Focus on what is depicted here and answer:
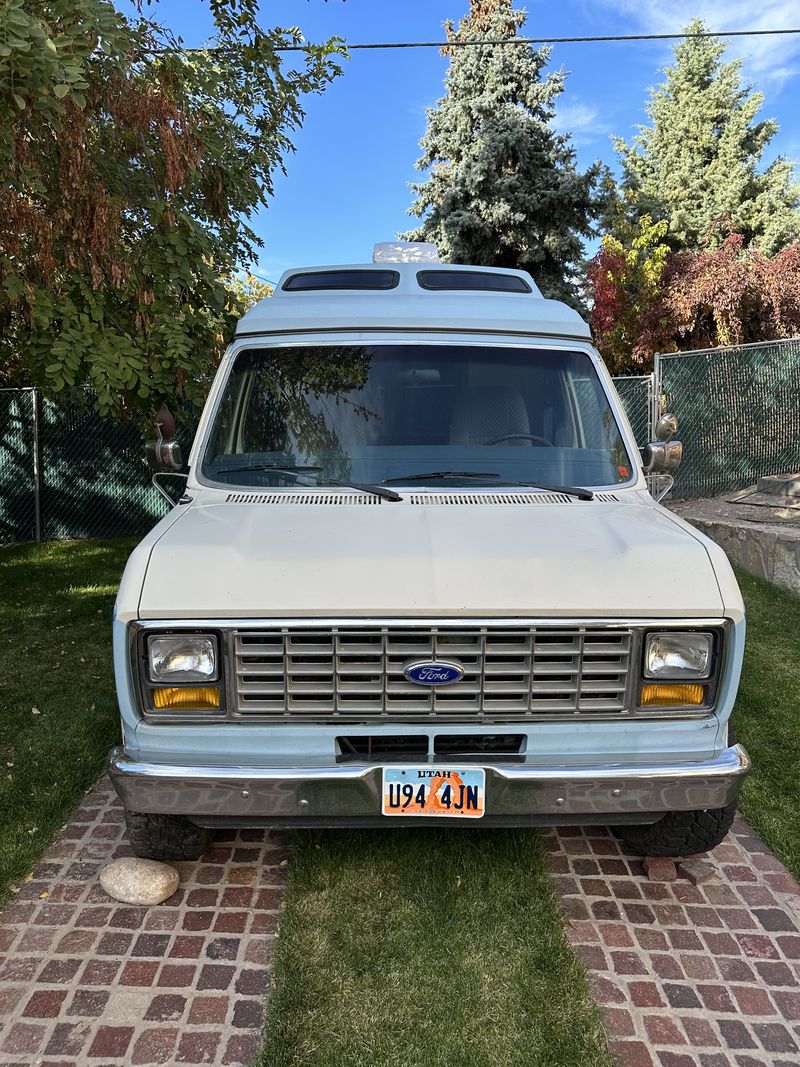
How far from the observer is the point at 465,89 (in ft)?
63.9

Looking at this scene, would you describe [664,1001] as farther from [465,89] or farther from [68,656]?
[465,89]

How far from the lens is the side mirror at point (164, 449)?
3877 millimetres

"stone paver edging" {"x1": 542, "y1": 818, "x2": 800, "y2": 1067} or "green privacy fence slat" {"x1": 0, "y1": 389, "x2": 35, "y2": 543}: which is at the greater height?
"green privacy fence slat" {"x1": 0, "y1": 389, "x2": 35, "y2": 543}

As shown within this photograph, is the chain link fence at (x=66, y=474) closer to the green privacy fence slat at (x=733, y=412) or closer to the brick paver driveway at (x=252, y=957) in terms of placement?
the green privacy fence slat at (x=733, y=412)

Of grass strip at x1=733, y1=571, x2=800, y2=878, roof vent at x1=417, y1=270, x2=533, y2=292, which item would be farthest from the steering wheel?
grass strip at x1=733, y1=571, x2=800, y2=878

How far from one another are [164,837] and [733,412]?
11.0 metres

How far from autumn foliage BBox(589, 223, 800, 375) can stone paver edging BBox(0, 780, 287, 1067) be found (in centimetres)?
1825

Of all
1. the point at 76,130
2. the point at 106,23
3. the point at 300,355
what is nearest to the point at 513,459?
the point at 300,355

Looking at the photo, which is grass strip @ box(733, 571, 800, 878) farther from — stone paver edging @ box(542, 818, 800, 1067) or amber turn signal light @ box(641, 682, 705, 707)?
amber turn signal light @ box(641, 682, 705, 707)

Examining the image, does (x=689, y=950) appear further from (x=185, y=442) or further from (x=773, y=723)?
(x=185, y=442)

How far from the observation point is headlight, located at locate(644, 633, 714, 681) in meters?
2.63

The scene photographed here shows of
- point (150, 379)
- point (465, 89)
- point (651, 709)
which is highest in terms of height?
point (465, 89)

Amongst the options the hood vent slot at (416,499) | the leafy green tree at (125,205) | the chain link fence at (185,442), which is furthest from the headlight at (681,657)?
the chain link fence at (185,442)

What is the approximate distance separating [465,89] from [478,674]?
20.9 meters
